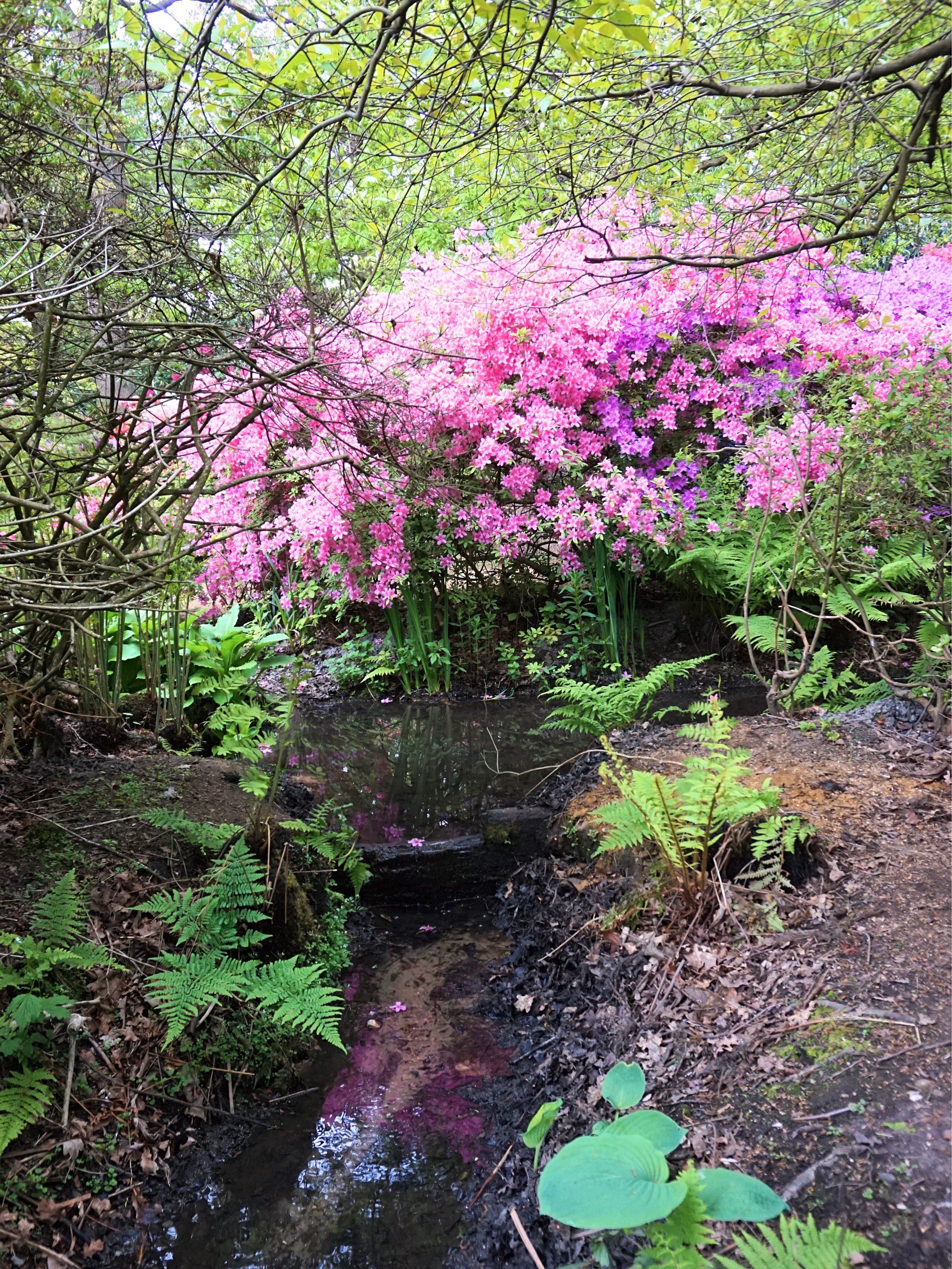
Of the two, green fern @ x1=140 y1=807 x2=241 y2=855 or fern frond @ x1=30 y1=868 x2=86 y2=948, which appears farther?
green fern @ x1=140 y1=807 x2=241 y2=855

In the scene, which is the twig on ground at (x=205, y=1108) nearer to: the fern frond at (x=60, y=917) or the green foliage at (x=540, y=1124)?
the fern frond at (x=60, y=917)

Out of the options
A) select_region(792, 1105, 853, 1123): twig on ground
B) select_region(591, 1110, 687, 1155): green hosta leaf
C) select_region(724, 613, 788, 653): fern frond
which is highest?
select_region(724, 613, 788, 653): fern frond

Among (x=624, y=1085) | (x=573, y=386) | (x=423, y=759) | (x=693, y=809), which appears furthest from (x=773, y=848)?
(x=573, y=386)

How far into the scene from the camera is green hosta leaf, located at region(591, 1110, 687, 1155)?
4.10 feet

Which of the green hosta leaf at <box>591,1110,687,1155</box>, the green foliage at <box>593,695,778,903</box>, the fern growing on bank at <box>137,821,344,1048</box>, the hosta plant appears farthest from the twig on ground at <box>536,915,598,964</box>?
the hosta plant

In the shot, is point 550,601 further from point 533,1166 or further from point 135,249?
point 533,1166

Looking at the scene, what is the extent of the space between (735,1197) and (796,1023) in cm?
98

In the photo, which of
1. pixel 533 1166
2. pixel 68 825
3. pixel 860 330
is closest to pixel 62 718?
pixel 68 825

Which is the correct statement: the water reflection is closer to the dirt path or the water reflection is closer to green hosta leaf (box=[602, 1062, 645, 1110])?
the dirt path

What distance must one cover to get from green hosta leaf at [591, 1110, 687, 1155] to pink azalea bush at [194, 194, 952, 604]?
4036 millimetres

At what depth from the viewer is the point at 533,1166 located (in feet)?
6.64

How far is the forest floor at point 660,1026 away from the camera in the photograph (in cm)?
169

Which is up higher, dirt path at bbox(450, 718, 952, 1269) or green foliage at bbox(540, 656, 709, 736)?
green foliage at bbox(540, 656, 709, 736)

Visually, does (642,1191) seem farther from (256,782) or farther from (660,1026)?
(256,782)
